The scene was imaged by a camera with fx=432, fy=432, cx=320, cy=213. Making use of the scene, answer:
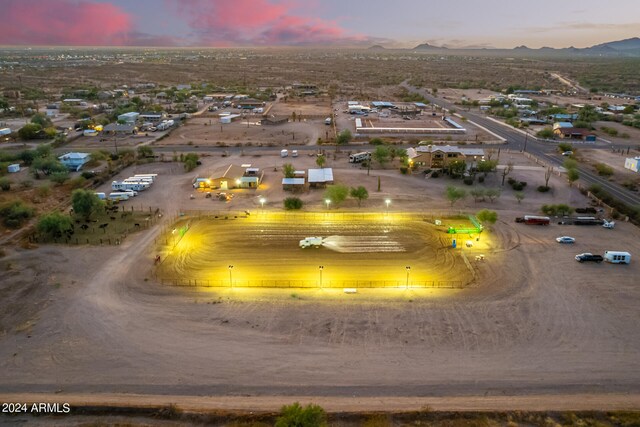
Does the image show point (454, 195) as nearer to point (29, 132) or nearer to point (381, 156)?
point (381, 156)

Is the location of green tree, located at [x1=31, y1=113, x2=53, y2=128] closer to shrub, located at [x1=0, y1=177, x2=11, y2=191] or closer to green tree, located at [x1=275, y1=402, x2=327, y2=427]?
shrub, located at [x1=0, y1=177, x2=11, y2=191]

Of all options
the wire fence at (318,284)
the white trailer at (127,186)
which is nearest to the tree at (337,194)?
the wire fence at (318,284)

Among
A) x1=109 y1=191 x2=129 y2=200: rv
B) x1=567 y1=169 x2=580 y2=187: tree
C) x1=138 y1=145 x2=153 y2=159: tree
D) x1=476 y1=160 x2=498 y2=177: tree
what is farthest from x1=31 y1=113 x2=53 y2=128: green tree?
x1=567 y1=169 x2=580 y2=187: tree

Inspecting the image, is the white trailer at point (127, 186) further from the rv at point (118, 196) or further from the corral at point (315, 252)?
the corral at point (315, 252)

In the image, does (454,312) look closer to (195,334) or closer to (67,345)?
(195,334)

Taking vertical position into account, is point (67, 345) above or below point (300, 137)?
below

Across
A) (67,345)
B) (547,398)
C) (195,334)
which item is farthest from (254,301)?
(547,398)
